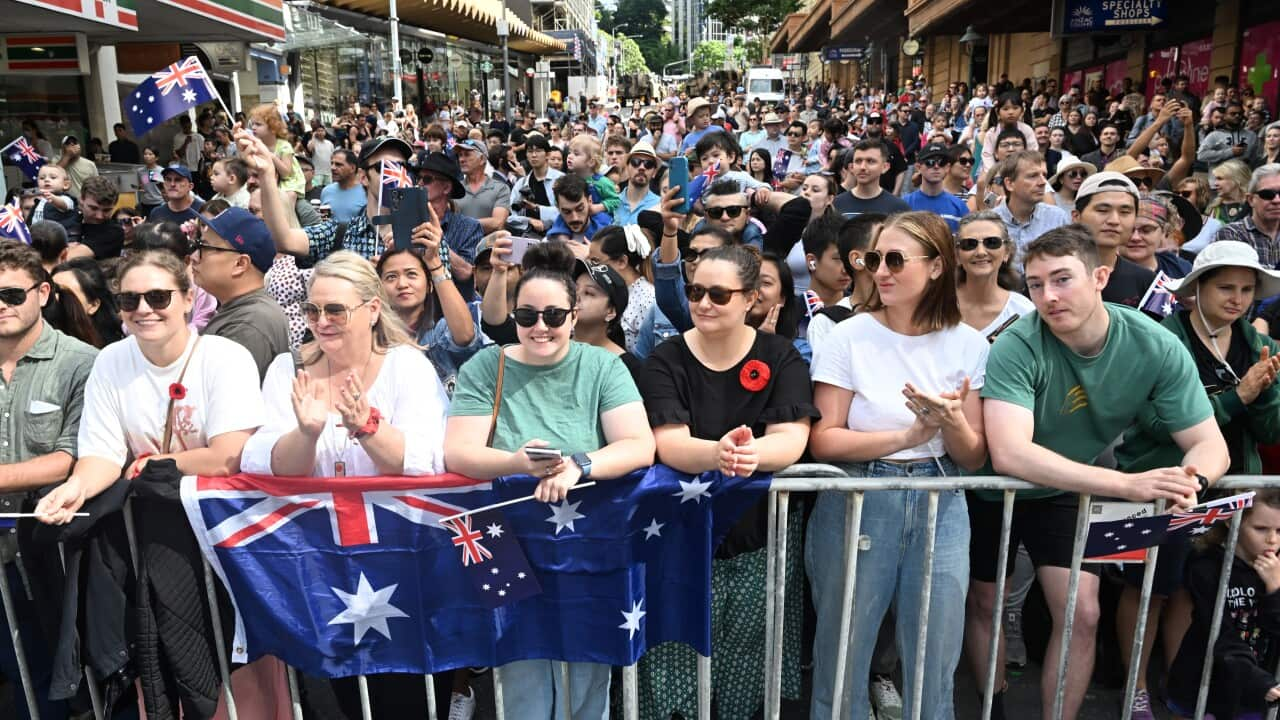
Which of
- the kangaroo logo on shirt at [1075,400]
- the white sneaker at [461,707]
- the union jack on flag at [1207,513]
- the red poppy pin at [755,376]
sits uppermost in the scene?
the red poppy pin at [755,376]

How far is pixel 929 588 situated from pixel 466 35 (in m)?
48.2

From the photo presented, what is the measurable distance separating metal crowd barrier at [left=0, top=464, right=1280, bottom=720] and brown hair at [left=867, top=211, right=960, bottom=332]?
0.64 m

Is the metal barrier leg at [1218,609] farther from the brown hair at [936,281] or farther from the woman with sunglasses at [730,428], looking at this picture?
the woman with sunglasses at [730,428]

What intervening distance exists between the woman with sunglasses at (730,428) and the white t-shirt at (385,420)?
808 mm

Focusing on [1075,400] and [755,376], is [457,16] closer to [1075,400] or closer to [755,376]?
[755,376]

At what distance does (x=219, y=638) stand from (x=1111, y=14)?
54.2 ft

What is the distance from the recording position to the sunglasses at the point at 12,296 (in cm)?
370

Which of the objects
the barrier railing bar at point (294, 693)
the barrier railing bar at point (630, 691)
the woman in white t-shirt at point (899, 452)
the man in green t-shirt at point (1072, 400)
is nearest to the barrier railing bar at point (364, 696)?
the barrier railing bar at point (294, 693)

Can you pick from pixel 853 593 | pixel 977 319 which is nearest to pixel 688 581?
pixel 853 593

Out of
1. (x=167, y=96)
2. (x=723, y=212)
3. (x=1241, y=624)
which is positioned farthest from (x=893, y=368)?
(x=167, y=96)

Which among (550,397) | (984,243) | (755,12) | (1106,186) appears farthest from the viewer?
(755,12)

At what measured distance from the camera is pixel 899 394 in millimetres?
3467

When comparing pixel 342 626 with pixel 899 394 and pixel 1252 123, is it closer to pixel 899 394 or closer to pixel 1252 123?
pixel 899 394

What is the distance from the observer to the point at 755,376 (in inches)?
139
